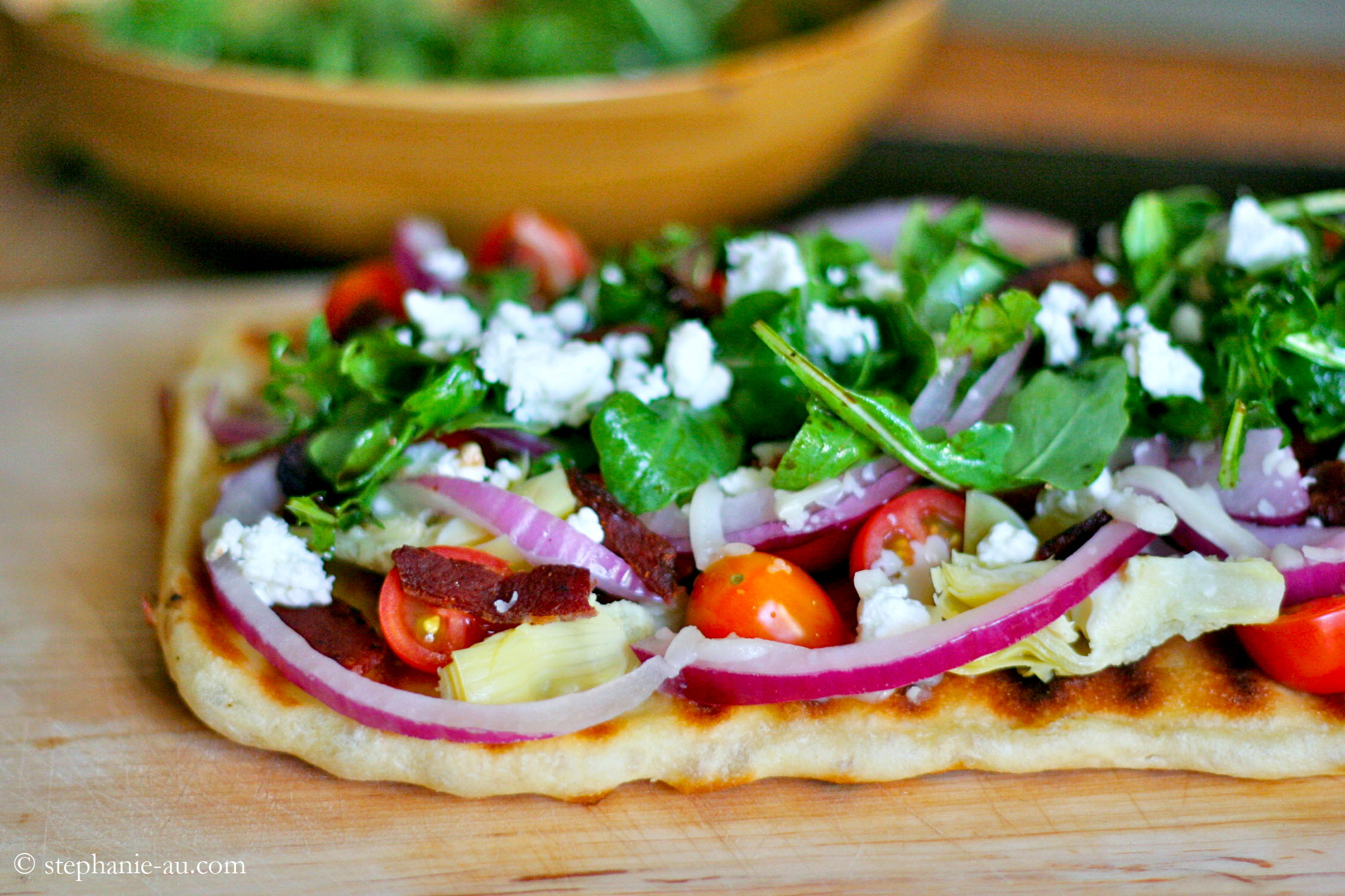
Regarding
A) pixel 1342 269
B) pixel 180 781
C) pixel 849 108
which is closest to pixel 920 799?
pixel 180 781

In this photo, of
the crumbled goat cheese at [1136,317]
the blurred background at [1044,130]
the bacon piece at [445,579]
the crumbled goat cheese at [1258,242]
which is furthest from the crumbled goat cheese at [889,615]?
the blurred background at [1044,130]

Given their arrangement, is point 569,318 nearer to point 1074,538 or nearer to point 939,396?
point 939,396

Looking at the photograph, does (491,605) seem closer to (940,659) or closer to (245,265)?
(940,659)

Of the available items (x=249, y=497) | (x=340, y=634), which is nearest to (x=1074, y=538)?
(x=340, y=634)

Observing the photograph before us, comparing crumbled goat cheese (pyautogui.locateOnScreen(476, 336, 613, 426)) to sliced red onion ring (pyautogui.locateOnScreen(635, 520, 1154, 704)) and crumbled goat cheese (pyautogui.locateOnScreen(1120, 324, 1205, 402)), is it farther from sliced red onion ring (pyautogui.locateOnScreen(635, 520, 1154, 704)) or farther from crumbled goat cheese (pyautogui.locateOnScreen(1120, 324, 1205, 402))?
crumbled goat cheese (pyautogui.locateOnScreen(1120, 324, 1205, 402))

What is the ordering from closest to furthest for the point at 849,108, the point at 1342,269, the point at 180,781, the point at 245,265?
the point at 180,781
the point at 1342,269
the point at 849,108
the point at 245,265

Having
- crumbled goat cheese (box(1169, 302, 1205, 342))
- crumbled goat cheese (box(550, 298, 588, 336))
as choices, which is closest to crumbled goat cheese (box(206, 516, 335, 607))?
crumbled goat cheese (box(550, 298, 588, 336))

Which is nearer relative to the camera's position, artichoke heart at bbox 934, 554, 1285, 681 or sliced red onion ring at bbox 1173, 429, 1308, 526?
artichoke heart at bbox 934, 554, 1285, 681
